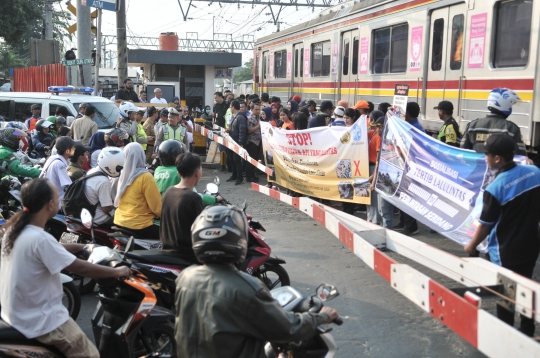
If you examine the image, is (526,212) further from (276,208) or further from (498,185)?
(276,208)

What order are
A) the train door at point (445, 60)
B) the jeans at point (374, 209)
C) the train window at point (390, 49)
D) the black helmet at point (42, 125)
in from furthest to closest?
the train window at point (390, 49), the black helmet at point (42, 125), the train door at point (445, 60), the jeans at point (374, 209)

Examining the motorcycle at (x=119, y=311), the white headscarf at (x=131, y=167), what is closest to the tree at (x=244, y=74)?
the white headscarf at (x=131, y=167)

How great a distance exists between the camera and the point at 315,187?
9.89 m

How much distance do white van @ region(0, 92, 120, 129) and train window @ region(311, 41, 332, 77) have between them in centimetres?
611

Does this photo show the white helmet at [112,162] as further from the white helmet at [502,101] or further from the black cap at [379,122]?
the black cap at [379,122]

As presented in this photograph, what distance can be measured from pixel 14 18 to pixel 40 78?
843 cm

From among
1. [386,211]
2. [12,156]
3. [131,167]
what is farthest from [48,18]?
[131,167]

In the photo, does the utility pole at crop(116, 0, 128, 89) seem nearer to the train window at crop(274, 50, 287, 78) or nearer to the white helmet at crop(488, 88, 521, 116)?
the train window at crop(274, 50, 287, 78)

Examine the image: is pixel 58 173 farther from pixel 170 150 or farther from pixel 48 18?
pixel 48 18

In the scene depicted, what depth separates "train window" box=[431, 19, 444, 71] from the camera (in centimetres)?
1084

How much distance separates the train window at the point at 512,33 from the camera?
8719mm

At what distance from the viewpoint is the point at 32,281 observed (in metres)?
3.30

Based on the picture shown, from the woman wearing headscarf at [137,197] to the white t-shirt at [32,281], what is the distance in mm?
2327

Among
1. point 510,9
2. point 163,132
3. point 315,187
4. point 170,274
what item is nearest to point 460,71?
point 510,9
